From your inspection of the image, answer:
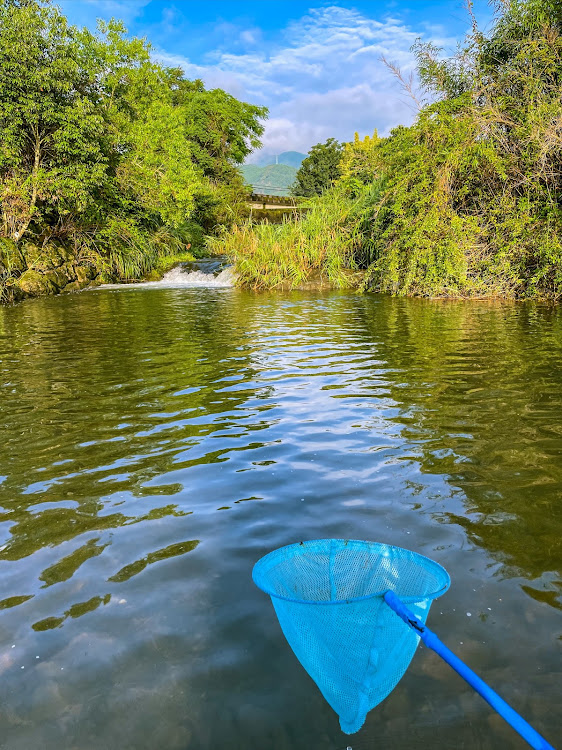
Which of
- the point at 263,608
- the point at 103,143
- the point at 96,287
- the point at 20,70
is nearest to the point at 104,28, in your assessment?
the point at 103,143

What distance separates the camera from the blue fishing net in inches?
81.7

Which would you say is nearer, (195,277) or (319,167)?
(195,277)

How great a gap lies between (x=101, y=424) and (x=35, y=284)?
1875 cm

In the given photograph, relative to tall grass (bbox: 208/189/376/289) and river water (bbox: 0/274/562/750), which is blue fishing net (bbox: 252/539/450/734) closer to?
river water (bbox: 0/274/562/750)

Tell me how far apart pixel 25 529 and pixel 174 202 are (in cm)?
3020

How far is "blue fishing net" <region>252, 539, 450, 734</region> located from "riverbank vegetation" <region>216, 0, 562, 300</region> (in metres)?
15.2

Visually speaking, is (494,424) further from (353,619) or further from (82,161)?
(82,161)

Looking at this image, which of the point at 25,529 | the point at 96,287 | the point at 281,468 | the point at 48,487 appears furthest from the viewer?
the point at 96,287

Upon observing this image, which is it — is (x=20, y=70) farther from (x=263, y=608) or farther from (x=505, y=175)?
(x=263, y=608)

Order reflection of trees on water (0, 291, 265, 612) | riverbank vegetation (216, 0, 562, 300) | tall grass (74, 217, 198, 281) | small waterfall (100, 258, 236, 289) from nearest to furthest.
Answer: reflection of trees on water (0, 291, 265, 612) < riverbank vegetation (216, 0, 562, 300) < small waterfall (100, 258, 236, 289) < tall grass (74, 217, 198, 281)

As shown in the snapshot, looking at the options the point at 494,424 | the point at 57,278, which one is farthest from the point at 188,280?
the point at 494,424

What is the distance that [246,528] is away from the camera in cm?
385

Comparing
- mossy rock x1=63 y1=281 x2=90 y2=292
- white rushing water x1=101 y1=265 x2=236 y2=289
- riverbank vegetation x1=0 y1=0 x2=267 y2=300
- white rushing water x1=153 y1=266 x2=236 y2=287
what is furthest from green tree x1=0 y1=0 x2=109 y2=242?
white rushing water x1=153 y1=266 x2=236 y2=287

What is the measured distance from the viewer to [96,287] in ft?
86.6
